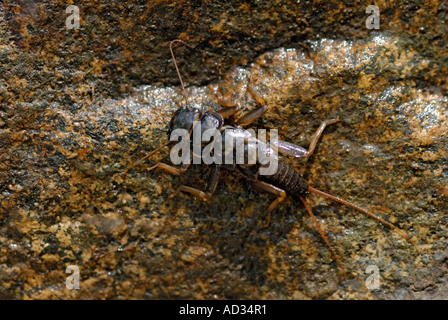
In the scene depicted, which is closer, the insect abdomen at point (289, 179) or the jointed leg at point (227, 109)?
the insect abdomen at point (289, 179)

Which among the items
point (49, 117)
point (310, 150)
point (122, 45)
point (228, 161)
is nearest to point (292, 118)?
point (310, 150)

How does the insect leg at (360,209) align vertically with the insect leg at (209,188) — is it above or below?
Result: below

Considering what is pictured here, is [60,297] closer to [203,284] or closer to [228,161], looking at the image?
[203,284]

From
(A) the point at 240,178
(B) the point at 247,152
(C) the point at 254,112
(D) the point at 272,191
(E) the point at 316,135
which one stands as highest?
(C) the point at 254,112

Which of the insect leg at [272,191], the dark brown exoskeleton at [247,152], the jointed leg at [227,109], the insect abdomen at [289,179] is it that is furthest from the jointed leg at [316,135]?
the jointed leg at [227,109]

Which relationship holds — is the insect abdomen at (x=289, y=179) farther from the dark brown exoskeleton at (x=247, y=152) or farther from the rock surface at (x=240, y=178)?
the rock surface at (x=240, y=178)

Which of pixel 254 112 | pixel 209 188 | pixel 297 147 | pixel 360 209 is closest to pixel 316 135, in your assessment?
pixel 297 147

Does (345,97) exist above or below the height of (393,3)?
below

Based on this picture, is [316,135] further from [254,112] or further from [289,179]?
[254,112]
